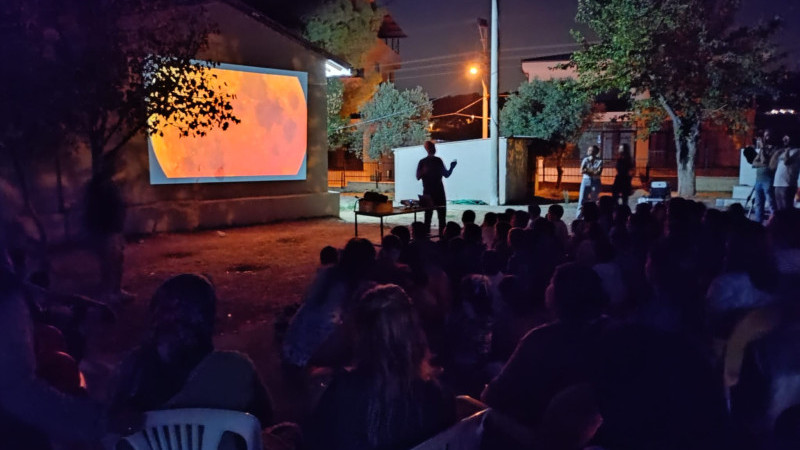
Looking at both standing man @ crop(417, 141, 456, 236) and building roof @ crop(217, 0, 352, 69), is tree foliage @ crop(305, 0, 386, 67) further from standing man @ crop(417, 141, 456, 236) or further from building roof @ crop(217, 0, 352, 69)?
standing man @ crop(417, 141, 456, 236)

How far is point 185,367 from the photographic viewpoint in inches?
106

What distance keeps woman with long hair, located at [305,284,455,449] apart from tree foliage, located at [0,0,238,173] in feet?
20.0

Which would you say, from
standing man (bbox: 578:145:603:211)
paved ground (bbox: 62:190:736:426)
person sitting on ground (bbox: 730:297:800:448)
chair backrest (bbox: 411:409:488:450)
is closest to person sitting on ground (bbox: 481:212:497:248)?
paved ground (bbox: 62:190:736:426)

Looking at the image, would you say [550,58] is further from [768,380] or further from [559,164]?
[768,380]

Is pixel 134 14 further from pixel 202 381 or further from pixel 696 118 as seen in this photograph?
pixel 696 118

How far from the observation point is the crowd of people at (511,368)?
241 cm

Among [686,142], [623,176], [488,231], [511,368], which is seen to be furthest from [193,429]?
[686,142]

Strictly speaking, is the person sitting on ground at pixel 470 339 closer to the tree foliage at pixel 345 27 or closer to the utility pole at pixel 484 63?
the utility pole at pixel 484 63

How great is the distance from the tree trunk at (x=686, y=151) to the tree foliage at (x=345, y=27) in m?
12.5

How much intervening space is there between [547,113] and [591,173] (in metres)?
15.4

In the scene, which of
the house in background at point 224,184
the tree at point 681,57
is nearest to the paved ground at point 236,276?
the house in background at point 224,184

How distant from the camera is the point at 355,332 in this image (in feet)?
8.27

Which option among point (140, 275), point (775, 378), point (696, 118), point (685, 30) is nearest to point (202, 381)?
point (775, 378)

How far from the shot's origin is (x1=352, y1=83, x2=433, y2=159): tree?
28.4 metres
